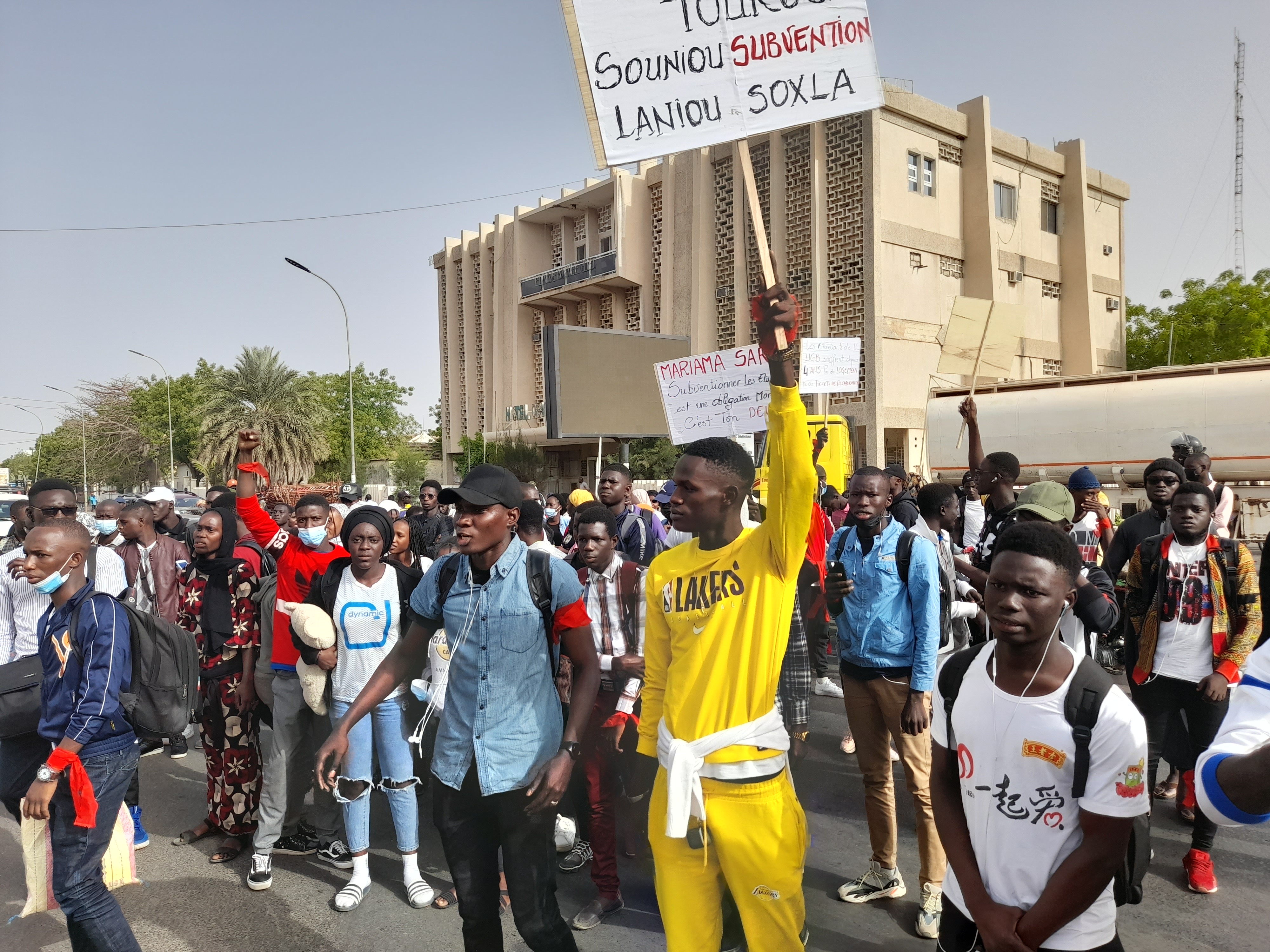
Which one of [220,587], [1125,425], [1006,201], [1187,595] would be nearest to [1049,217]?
[1006,201]

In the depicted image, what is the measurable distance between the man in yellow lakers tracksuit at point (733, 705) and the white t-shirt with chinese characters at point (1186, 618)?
2771 mm

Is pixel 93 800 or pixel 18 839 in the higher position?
pixel 93 800

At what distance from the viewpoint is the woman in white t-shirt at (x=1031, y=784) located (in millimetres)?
1936

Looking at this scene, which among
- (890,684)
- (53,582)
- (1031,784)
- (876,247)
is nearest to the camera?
(1031,784)

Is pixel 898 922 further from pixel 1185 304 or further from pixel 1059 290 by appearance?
pixel 1185 304

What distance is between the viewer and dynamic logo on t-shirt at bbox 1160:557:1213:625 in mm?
4152

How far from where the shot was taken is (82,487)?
5888cm

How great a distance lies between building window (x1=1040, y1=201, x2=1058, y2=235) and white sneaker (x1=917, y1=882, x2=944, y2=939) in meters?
28.5

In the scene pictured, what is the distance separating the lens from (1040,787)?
201cm

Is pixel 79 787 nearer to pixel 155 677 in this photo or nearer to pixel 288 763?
pixel 155 677

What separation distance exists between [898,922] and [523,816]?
197 centimetres

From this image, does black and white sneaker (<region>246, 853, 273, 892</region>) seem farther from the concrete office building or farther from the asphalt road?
the concrete office building

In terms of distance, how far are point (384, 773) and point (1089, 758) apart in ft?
10.9

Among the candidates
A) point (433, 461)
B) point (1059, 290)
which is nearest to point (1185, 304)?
point (1059, 290)
